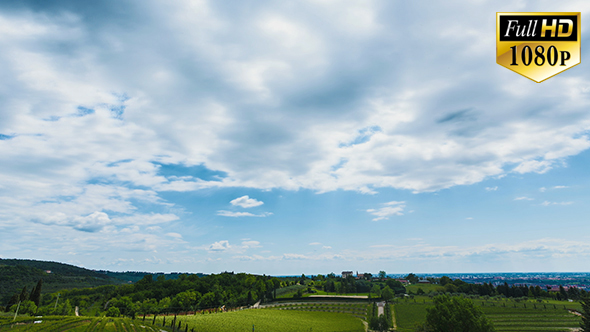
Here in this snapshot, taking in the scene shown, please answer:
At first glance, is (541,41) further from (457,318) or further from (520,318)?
(520,318)

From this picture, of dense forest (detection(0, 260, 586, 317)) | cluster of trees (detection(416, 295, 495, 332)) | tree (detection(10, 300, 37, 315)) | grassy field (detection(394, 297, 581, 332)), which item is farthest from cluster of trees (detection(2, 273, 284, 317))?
cluster of trees (detection(416, 295, 495, 332))

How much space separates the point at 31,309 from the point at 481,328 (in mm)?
134715

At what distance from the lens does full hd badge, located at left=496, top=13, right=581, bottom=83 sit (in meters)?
26.3

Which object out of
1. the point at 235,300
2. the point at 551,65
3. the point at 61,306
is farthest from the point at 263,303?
the point at 551,65

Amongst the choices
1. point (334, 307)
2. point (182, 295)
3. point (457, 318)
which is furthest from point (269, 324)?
point (182, 295)

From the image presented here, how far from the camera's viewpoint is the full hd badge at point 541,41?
2634 cm

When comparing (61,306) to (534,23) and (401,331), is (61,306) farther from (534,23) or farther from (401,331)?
(534,23)

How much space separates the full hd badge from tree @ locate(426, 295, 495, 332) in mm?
59360

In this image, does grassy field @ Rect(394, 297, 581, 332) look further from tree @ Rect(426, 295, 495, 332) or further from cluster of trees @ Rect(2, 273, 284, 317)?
cluster of trees @ Rect(2, 273, 284, 317)

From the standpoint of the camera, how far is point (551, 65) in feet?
87.6

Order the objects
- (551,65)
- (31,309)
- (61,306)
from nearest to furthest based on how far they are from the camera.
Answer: (551,65)
(31,309)
(61,306)

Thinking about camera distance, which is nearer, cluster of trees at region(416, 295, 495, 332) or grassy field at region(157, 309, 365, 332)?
cluster of trees at region(416, 295, 495, 332)

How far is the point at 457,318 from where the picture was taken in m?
67.2

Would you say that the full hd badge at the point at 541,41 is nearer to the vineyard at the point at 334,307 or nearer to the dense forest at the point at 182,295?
the vineyard at the point at 334,307
